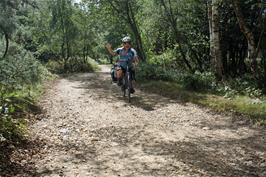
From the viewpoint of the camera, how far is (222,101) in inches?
434

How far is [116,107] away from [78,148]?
4.33 m

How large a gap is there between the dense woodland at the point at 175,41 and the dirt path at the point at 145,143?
1.16 meters

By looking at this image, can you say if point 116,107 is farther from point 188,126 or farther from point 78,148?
point 78,148

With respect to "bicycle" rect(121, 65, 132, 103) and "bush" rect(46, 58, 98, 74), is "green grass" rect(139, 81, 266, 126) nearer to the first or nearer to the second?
"bicycle" rect(121, 65, 132, 103)

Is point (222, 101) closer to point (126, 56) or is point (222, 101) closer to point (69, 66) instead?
point (126, 56)

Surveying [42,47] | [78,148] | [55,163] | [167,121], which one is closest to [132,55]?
[167,121]

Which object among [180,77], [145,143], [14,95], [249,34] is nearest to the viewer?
[14,95]

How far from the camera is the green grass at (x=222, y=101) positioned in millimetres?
9336

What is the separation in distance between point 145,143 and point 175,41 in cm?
1496

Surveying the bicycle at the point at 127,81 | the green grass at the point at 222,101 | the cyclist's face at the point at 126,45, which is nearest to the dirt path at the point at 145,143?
the green grass at the point at 222,101

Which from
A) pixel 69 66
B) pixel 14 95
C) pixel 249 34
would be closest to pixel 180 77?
pixel 249 34

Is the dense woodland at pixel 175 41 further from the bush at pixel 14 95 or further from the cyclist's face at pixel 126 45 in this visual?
the cyclist's face at pixel 126 45

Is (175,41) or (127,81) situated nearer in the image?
(127,81)

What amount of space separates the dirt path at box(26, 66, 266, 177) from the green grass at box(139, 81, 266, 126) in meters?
0.42
